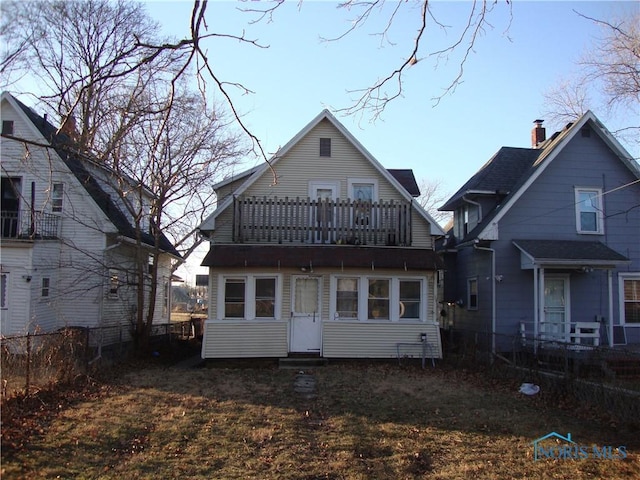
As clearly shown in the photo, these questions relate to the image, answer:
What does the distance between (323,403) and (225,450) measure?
325 cm

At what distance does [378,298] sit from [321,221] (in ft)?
9.57

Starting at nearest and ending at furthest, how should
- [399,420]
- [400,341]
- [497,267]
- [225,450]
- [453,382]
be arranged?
[225,450]
[399,420]
[453,382]
[400,341]
[497,267]

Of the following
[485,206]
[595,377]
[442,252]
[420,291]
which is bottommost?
[595,377]

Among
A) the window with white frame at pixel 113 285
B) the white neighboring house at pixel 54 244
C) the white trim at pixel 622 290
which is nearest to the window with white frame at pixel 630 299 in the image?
the white trim at pixel 622 290

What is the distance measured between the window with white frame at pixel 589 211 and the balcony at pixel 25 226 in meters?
17.3

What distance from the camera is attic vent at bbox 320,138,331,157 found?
17.0m

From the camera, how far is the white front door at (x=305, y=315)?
15.6 metres

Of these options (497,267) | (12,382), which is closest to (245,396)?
(12,382)

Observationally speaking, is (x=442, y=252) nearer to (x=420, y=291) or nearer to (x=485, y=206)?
(x=485, y=206)

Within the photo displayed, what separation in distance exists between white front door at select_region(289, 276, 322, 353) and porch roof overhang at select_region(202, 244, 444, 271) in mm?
873

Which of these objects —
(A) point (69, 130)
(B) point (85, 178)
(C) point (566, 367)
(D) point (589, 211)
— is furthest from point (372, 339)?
(B) point (85, 178)

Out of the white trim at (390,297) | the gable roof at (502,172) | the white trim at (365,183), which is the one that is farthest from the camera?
the gable roof at (502,172)

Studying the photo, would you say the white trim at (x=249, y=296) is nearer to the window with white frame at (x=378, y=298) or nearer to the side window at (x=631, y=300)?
the window with white frame at (x=378, y=298)

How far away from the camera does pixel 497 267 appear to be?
1667 centimetres
